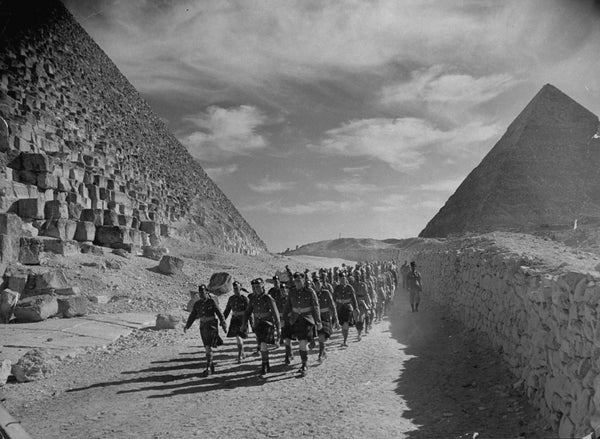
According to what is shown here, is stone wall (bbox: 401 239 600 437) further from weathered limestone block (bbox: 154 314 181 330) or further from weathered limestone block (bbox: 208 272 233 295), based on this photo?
weathered limestone block (bbox: 208 272 233 295)

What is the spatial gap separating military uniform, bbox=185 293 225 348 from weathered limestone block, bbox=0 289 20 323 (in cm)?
554

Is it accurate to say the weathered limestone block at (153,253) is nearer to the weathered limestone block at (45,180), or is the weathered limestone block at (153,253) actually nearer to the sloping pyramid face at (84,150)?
the sloping pyramid face at (84,150)

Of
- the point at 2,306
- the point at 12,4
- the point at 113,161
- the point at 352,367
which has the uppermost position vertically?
the point at 12,4

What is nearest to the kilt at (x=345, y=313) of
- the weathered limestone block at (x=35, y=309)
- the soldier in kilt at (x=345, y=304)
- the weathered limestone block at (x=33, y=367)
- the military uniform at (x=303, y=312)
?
the soldier in kilt at (x=345, y=304)

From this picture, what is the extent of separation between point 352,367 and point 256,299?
2.05 meters

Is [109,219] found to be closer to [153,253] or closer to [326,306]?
[153,253]

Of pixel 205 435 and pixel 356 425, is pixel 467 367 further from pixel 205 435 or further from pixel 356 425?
pixel 205 435

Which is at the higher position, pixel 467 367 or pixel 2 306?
pixel 2 306

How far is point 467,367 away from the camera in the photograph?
7824 millimetres

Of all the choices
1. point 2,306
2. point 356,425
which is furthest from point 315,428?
point 2,306

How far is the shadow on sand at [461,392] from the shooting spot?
513 cm

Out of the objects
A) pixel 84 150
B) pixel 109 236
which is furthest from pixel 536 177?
pixel 109 236

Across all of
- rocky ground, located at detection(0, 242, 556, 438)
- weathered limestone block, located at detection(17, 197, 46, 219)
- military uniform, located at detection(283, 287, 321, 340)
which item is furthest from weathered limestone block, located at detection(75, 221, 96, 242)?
military uniform, located at detection(283, 287, 321, 340)

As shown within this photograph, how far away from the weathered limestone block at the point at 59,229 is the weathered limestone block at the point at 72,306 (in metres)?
8.29
